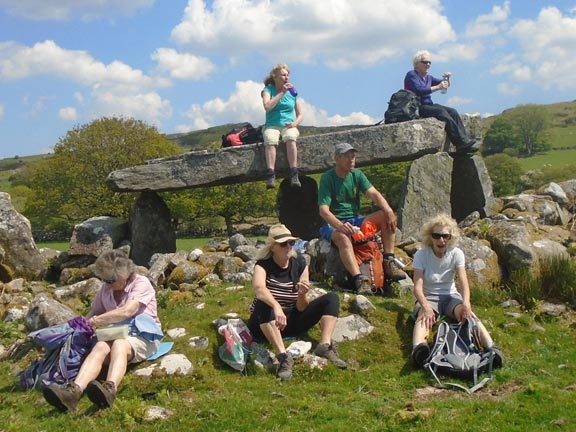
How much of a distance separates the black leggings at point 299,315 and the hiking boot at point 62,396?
91.4 inches

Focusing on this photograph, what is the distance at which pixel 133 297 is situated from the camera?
746 cm

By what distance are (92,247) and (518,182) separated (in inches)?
1243

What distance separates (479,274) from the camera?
33.0ft

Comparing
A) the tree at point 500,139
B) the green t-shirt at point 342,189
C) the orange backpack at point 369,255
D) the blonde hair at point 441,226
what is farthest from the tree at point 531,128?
the blonde hair at point 441,226

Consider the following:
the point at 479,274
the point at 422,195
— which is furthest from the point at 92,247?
the point at 479,274

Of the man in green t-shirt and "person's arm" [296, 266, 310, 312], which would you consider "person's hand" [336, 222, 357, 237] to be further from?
"person's arm" [296, 266, 310, 312]

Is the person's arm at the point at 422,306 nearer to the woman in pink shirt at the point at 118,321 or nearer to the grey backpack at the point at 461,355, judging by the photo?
the grey backpack at the point at 461,355

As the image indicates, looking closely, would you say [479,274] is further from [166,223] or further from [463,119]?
[166,223]

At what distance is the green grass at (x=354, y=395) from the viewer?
19.3 feet

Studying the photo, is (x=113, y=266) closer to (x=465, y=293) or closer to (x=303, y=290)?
(x=303, y=290)

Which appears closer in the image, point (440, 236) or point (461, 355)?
point (461, 355)

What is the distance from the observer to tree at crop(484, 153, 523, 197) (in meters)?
40.2

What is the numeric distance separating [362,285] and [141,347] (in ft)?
11.5

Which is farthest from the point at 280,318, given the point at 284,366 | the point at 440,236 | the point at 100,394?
the point at 440,236
